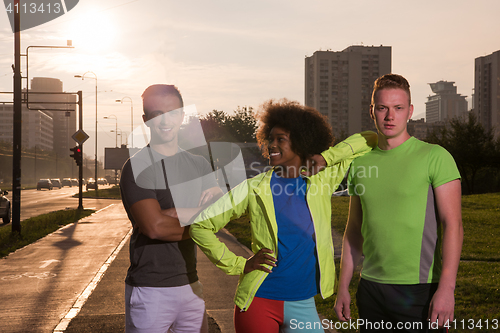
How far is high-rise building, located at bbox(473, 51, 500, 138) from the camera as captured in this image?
13862cm

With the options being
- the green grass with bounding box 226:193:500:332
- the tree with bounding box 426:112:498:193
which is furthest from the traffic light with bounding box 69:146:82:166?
the tree with bounding box 426:112:498:193

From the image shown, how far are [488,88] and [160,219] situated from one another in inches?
6303

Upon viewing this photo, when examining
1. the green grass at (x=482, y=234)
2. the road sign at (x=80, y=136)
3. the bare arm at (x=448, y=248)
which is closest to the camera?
the bare arm at (x=448, y=248)

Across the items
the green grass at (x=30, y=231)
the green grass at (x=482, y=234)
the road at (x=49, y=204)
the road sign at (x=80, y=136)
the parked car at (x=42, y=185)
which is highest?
the road sign at (x=80, y=136)

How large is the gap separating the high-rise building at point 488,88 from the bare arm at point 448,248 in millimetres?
149742

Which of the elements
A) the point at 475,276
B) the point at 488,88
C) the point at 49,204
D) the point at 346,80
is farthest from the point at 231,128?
the point at 488,88

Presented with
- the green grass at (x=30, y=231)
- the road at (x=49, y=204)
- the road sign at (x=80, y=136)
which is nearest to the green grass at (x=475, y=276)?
the green grass at (x=30, y=231)

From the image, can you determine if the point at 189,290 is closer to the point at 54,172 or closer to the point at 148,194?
the point at 148,194

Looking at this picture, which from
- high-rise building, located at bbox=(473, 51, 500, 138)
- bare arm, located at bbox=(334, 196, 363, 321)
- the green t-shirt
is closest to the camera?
the green t-shirt

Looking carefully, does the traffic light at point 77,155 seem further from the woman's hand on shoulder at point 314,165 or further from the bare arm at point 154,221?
the woman's hand on shoulder at point 314,165

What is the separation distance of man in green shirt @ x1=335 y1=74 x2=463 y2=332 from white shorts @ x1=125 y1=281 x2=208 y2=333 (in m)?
0.86

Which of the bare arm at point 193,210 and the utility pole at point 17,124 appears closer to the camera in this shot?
the bare arm at point 193,210

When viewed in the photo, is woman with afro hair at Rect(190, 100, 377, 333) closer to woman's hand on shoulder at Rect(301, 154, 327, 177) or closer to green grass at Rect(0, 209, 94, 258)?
woman's hand on shoulder at Rect(301, 154, 327, 177)

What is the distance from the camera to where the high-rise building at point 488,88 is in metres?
139
